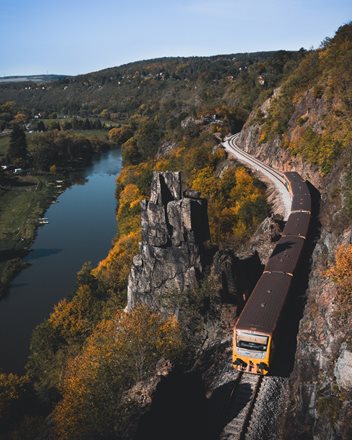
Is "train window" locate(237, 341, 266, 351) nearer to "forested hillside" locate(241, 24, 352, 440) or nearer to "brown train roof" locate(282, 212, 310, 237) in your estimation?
"forested hillside" locate(241, 24, 352, 440)

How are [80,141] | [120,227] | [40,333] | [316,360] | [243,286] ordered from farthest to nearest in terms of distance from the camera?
1. [80,141]
2. [120,227]
3. [40,333]
4. [243,286]
5. [316,360]

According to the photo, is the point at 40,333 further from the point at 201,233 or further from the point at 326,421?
the point at 326,421

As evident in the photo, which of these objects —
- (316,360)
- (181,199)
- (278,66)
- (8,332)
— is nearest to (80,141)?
(278,66)

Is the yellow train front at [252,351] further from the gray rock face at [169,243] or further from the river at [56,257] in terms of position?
the river at [56,257]

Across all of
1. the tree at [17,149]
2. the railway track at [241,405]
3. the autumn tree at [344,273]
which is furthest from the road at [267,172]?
the tree at [17,149]

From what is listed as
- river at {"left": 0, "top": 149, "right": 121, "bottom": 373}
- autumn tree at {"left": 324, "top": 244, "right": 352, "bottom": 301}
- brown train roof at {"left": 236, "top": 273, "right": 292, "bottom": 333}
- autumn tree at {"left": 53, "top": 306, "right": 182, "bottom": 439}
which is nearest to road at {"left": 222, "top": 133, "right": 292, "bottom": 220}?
brown train roof at {"left": 236, "top": 273, "right": 292, "bottom": 333}
